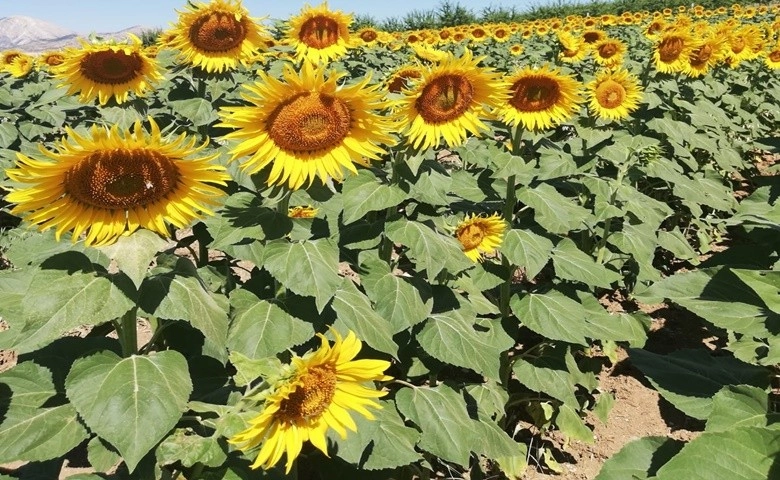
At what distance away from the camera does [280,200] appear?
2.30 m

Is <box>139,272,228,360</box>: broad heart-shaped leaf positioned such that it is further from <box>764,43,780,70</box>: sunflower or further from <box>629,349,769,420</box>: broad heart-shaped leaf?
<box>764,43,780,70</box>: sunflower

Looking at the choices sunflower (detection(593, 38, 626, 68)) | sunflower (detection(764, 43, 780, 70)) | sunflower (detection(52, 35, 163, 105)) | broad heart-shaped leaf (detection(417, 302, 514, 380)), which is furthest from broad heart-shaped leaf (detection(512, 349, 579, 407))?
sunflower (detection(764, 43, 780, 70))

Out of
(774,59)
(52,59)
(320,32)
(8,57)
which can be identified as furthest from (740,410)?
(8,57)

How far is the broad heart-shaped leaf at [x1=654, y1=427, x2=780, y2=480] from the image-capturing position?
121 centimetres

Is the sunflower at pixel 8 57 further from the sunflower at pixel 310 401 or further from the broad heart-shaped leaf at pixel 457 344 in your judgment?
the sunflower at pixel 310 401

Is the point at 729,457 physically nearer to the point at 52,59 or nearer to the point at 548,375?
the point at 548,375

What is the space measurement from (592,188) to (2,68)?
8067 millimetres

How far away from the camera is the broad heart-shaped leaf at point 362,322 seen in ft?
7.38

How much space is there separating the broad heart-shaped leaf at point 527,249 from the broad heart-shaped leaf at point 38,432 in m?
2.07

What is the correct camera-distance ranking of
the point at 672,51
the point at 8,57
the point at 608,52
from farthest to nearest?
the point at 8,57 → the point at 608,52 → the point at 672,51

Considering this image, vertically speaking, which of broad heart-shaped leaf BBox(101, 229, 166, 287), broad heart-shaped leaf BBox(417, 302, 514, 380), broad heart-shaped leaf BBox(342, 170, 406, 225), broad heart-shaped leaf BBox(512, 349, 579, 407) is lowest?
broad heart-shaped leaf BBox(512, 349, 579, 407)

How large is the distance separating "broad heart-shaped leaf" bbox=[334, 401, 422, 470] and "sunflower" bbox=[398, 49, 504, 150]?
112cm

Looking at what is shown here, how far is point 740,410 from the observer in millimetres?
1698

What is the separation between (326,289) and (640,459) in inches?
42.5
